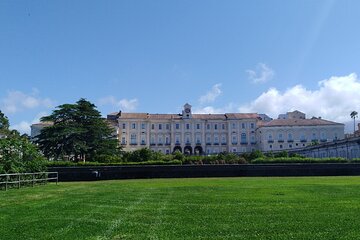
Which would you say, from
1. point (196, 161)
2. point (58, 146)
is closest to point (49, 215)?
point (196, 161)

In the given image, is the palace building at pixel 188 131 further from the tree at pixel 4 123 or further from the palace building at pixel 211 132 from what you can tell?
the tree at pixel 4 123

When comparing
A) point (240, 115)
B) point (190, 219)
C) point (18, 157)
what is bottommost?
point (190, 219)

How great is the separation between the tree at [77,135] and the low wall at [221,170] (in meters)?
18.9

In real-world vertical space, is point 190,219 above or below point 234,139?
below

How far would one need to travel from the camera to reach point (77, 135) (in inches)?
2495

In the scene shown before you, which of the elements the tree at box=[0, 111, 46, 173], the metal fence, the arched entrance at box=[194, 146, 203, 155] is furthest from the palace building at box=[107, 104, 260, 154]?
the metal fence

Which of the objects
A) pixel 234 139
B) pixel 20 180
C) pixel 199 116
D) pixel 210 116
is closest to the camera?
pixel 20 180

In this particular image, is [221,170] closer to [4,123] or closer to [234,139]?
[4,123]

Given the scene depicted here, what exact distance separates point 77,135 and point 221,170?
28330 millimetres

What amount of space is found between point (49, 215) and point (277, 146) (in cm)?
11131

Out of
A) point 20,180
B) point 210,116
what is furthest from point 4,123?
point 210,116

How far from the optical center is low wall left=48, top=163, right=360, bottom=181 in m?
42.1

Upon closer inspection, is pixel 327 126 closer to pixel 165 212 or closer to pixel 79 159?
pixel 79 159

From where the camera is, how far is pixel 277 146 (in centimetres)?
11912
